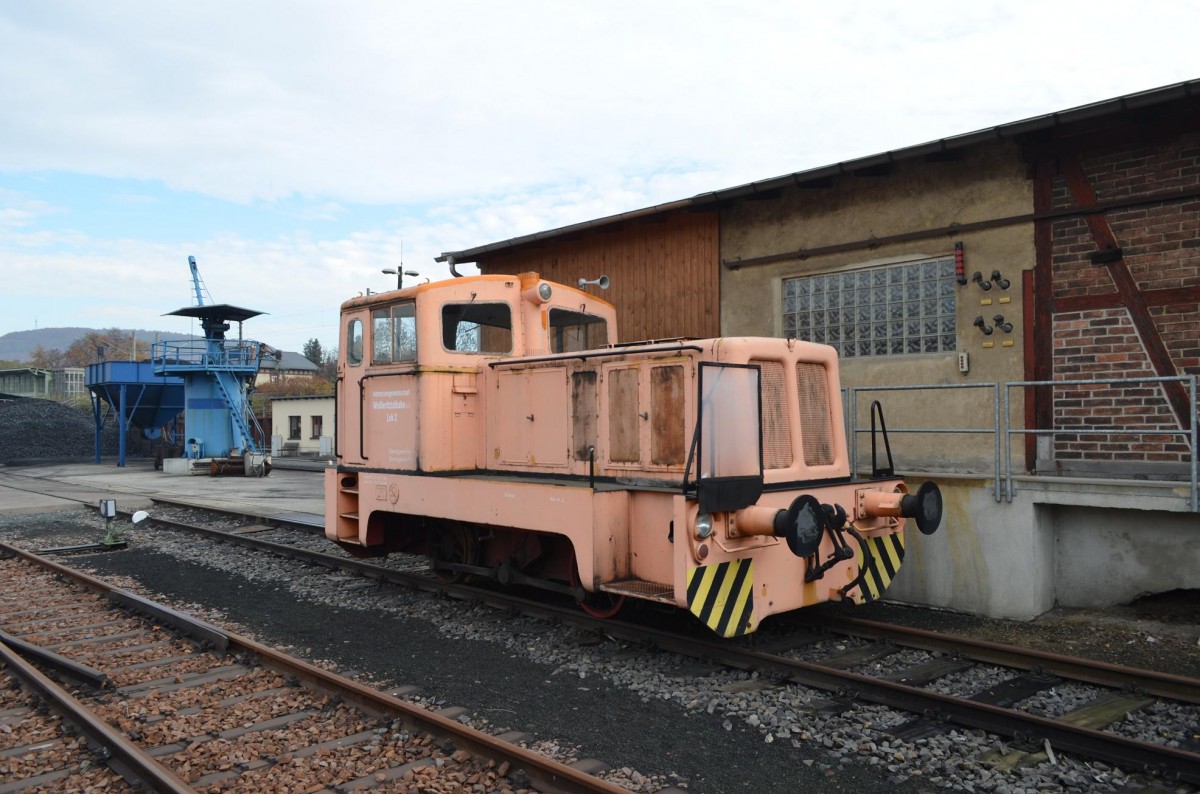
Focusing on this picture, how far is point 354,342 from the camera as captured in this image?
8.46 metres

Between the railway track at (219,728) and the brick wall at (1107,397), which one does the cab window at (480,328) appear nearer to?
the railway track at (219,728)

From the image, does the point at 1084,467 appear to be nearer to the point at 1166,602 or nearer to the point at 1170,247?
the point at 1166,602

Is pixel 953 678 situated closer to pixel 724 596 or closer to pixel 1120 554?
pixel 724 596

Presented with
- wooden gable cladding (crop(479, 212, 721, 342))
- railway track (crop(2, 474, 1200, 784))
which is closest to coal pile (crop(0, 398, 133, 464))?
wooden gable cladding (crop(479, 212, 721, 342))

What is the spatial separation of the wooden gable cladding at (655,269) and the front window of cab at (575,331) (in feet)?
5.77

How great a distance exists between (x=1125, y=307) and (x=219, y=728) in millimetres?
7829

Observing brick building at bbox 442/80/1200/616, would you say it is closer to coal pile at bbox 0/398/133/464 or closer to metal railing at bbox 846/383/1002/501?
metal railing at bbox 846/383/1002/501

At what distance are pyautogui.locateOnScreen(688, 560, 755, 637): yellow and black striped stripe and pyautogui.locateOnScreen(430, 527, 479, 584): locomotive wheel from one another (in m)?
2.79

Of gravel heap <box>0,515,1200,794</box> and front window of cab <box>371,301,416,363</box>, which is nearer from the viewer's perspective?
gravel heap <box>0,515,1200,794</box>

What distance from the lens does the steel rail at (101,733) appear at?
157 inches

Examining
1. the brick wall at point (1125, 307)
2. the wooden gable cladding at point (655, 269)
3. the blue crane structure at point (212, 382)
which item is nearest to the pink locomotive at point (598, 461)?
the wooden gable cladding at point (655, 269)

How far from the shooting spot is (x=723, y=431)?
568 cm

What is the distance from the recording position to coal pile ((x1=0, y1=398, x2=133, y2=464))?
38.7 m

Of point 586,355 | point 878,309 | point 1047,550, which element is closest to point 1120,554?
point 1047,550
